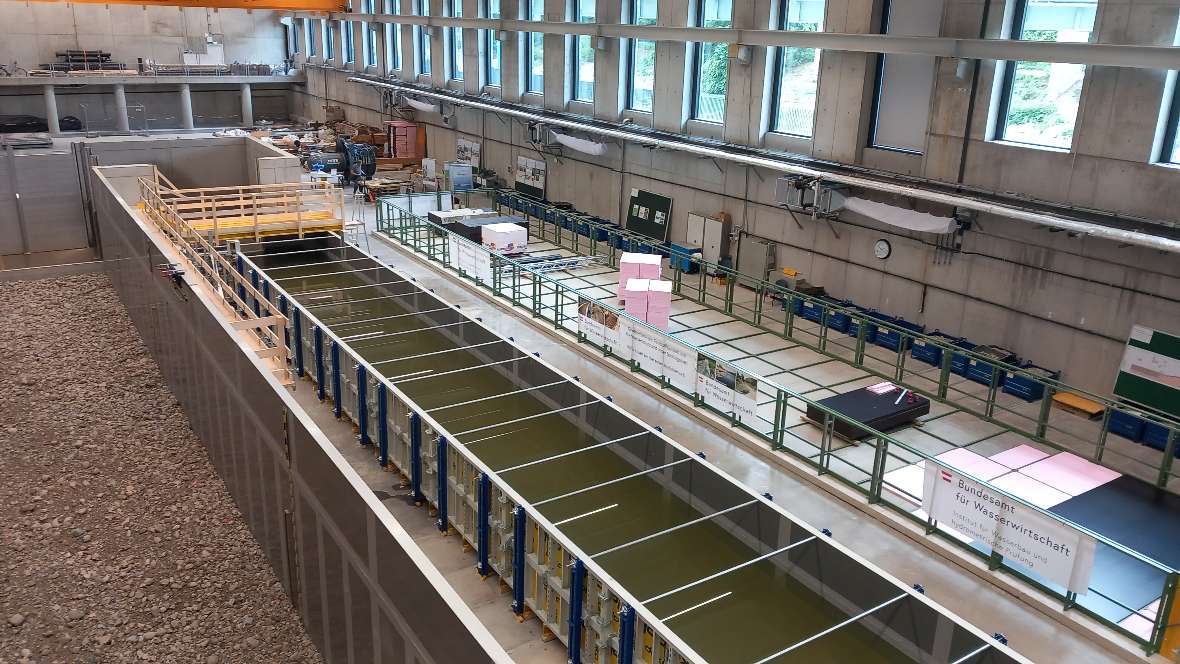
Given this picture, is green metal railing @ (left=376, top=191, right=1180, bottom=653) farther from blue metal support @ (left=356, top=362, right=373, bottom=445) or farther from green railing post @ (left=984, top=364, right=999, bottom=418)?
blue metal support @ (left=356, top=362, right=373, bottom=445)

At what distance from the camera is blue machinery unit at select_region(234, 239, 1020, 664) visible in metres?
7.96

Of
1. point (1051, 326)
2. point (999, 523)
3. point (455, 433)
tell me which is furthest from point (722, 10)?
point (999, 523)

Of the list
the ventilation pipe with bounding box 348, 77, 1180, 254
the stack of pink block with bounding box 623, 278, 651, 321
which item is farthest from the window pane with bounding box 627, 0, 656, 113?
the stack of pink block with bounding box 623, 278, 651, 321

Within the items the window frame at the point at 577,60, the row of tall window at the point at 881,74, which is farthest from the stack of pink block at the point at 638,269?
the window frame at the point at 577,60

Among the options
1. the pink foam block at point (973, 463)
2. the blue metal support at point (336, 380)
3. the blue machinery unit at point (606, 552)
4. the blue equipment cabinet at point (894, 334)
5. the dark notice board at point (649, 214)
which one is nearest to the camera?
the blue machinery unit at point (606, 552)

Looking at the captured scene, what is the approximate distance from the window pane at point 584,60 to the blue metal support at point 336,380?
16015mm

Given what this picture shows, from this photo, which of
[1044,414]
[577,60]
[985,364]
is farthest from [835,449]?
[577,60]

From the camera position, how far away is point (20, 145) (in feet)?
89.5

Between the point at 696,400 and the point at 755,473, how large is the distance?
221 cm

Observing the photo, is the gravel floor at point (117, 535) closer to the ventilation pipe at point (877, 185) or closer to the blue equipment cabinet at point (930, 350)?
the blue equipment cabinet at point (930, 350)

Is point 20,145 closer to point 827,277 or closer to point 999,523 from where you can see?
point 827,277

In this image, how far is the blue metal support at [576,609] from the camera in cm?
820

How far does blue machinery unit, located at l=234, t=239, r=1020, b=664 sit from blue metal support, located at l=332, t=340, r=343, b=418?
2.1 inches

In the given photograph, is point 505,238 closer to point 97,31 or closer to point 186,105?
point 186,105
